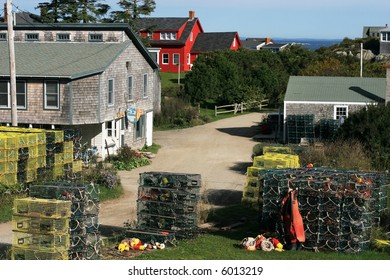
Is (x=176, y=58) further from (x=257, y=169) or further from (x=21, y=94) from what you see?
(x=257, y=169)

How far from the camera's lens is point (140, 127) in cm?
3903

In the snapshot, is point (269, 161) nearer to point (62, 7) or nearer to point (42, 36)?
point (42, 36)

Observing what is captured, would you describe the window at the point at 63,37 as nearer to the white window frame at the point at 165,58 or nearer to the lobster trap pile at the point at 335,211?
the lobster trap pile at the point at 335,211

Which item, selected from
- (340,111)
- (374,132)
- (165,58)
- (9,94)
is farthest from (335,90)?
(165,58)

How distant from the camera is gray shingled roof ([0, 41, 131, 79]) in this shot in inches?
1298

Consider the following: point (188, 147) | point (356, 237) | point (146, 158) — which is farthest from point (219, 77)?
point (356, 237)

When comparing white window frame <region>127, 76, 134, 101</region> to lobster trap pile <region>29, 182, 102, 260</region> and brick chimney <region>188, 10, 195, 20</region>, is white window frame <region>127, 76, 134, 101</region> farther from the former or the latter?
brick chimney <region>188, 10, 195, 20</region>

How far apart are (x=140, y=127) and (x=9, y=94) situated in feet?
26.1

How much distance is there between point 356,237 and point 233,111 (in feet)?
130

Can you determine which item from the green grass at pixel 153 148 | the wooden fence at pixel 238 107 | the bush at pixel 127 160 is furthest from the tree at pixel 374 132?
the wooden fence at pixel 238 107

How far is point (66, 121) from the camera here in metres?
32.7

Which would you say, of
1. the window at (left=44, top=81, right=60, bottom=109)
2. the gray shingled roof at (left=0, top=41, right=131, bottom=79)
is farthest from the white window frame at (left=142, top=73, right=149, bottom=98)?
the window at (left=44, top=81, right=60, bottom=109)

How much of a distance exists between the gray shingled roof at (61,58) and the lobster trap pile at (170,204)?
13324 millimetres

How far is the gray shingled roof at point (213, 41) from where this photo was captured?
84000 millimetres
